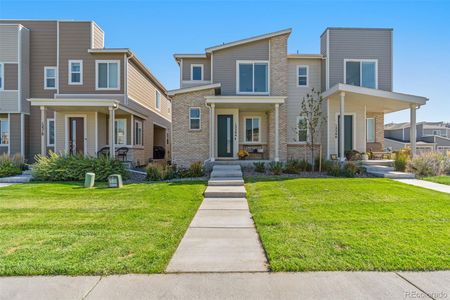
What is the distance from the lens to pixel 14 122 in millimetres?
17344

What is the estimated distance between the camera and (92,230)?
529cm

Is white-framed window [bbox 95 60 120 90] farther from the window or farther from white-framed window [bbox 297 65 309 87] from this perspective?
the window

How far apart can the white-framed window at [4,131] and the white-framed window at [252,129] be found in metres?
14.5

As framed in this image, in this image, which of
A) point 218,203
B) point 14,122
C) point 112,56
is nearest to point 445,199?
point 218,203

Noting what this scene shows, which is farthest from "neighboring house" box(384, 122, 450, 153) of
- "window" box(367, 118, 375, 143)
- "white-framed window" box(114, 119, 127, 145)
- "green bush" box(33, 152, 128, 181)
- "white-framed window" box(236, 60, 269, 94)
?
"green bush" box(33, 152, 128, 181)

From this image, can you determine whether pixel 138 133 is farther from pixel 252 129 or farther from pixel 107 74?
pixel 252 129

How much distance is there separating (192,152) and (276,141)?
4.44 metres

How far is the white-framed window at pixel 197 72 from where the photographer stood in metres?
17.6

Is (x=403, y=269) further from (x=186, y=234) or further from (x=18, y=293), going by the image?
(x=18, y=293)

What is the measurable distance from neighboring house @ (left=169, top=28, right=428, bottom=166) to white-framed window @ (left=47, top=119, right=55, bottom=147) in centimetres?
793

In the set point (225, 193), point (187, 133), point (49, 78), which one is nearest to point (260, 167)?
point (187, 133)

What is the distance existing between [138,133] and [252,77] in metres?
8.26

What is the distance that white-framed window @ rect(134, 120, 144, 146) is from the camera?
18219 mm

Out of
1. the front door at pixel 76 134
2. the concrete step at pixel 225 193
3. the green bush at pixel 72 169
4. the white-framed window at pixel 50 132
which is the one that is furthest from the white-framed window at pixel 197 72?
the concrete step at pixel 225 193
